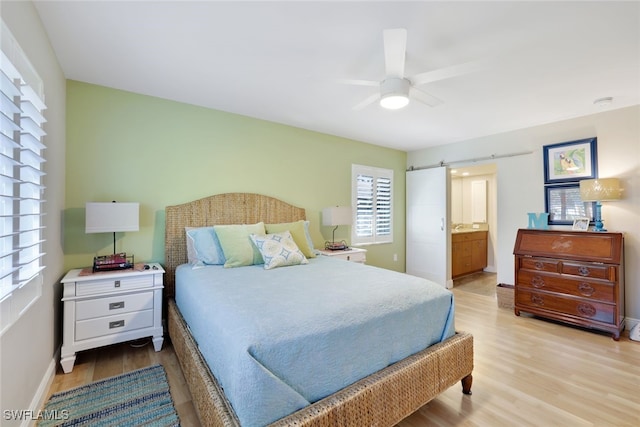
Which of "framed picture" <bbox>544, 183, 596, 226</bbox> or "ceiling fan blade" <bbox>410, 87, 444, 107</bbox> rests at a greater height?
"ceiling fan blade" <bbox>410, 87, 444, 107</bbox>

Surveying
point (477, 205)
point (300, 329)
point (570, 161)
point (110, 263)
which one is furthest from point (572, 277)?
point (110, 263)

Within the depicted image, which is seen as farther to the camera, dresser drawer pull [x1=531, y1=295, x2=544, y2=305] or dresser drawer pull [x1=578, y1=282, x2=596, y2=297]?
dresser drawer pull [x1=531, y1=295, x2=544, y2=305]

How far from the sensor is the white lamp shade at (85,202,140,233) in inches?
92.6

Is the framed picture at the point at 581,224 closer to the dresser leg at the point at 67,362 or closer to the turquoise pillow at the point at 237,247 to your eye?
the turquoise pillow at the point at 237,247

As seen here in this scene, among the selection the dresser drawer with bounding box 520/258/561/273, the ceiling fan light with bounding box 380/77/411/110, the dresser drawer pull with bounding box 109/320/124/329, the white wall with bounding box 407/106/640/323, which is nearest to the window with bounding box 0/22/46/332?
the dresser drawer pull with bounding box 109/320/124/329

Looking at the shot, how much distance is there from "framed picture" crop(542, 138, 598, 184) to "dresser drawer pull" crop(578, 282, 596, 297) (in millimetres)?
1262

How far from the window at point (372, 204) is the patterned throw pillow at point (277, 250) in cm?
198

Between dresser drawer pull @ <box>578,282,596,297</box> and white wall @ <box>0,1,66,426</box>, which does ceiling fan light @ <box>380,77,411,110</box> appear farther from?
dresser drawer pull @ <box>578,282,596,297</box>

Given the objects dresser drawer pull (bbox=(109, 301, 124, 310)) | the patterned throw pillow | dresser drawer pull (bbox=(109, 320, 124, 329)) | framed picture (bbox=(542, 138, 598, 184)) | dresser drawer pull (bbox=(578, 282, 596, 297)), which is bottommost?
dresser drawer pull (bbox=(109, 320, 124, 329))

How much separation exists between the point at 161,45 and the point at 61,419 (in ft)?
8.17

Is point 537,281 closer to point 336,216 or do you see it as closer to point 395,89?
point 336,216

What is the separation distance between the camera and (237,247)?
8.91 ft

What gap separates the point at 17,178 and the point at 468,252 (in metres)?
6.30

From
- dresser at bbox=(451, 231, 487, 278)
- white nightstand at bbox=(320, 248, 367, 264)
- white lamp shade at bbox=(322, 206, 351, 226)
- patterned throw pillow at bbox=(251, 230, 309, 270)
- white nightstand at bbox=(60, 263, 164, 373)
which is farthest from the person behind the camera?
dresser at bbox=(451, 231, 487, 278)
